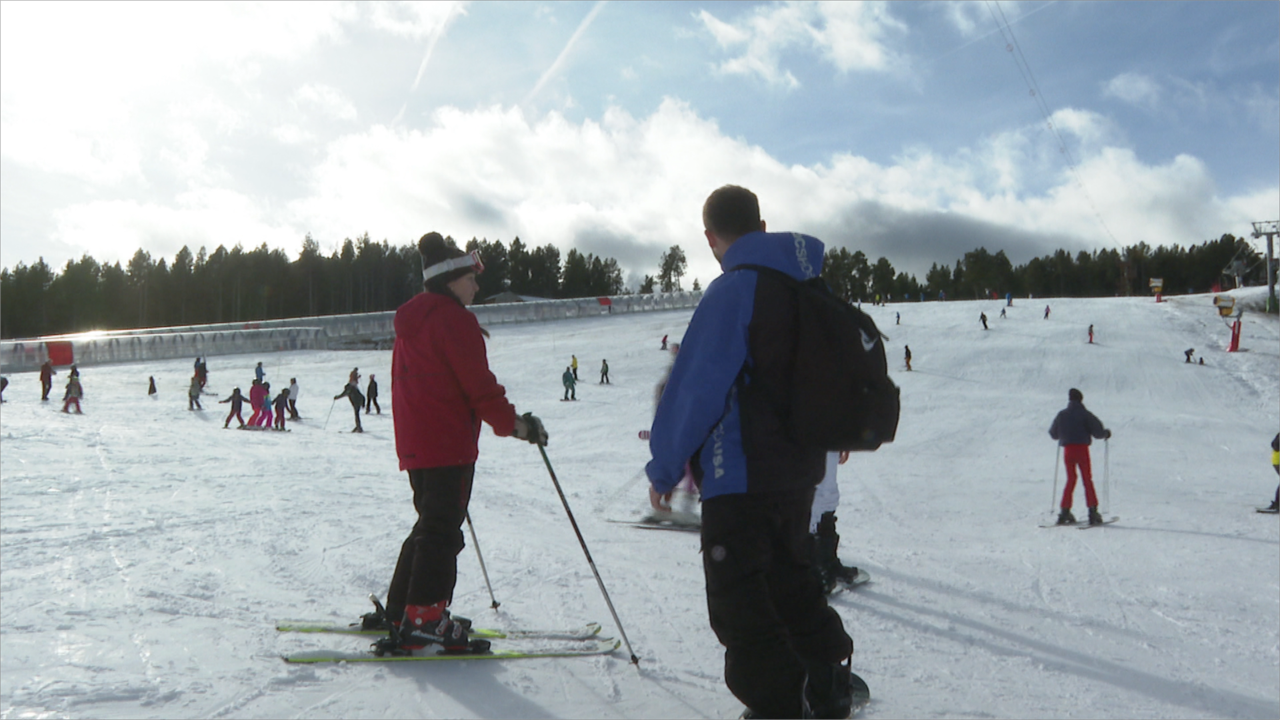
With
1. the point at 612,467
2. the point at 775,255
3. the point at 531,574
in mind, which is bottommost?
the point at 612,467

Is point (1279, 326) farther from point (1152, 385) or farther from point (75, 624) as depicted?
point (75, 624)

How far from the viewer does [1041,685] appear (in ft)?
11.6

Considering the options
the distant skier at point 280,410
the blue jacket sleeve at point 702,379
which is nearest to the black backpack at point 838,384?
the blue jacket sleeve at point 702,379

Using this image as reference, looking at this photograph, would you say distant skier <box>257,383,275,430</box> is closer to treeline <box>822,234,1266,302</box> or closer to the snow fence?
the snow fence

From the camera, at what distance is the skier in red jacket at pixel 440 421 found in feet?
10.6

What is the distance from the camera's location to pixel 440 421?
3.29m

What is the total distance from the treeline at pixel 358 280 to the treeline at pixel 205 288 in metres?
0.11

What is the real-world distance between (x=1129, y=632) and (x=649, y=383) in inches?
962

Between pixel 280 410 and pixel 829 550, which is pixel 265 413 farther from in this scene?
pixel 829 550

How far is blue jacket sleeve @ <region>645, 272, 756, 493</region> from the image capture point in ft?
6.40

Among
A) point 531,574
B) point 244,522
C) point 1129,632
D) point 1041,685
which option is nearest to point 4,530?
point 244,522

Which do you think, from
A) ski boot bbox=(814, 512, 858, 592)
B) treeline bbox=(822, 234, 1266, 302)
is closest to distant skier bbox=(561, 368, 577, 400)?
ski boot bbox=(814, 512, 858, 592)

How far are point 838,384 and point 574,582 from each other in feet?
A: 11.4

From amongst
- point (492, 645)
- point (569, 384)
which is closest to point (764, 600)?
point (492, 645)
